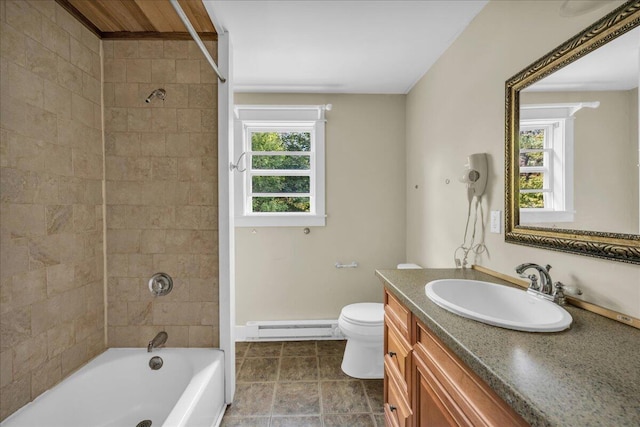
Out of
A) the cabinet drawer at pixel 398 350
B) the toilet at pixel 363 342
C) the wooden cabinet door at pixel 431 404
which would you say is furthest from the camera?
the toilet at pixel 363 342

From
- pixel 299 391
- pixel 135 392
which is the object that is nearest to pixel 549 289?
pixel 299 391

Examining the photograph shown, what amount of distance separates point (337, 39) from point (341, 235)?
1.57 m

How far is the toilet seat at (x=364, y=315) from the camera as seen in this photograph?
192 cm

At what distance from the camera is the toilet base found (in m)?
2.00

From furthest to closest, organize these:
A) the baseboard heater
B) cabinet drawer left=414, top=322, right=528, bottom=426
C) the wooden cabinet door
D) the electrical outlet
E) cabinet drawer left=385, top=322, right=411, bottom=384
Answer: the baseboard heater → the electrical outlet → cabinet drawer left=385, top=322, right=411, bottom=384 → the wooden cabinet door → cabinet drawer left=414, top=322, right=528, bottom=426

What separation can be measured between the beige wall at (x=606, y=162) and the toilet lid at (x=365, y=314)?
1.25 metres

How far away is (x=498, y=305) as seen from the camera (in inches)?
46.6

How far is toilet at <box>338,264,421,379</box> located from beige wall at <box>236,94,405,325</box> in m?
0.57

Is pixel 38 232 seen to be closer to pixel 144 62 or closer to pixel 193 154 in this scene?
pixel 193 154

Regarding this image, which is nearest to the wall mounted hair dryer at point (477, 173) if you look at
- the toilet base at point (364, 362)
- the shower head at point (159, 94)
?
the toilet base at point (364, 362)

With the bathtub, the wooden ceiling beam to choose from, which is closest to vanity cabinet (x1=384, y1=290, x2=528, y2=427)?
the bathtub

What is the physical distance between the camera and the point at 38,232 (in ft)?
4.23

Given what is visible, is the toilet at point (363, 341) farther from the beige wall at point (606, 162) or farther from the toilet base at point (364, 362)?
the beige wall at point (606, 162)

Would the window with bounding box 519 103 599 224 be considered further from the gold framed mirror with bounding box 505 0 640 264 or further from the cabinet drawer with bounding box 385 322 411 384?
the cabinet drawer with bounding box 385 322 411 384
